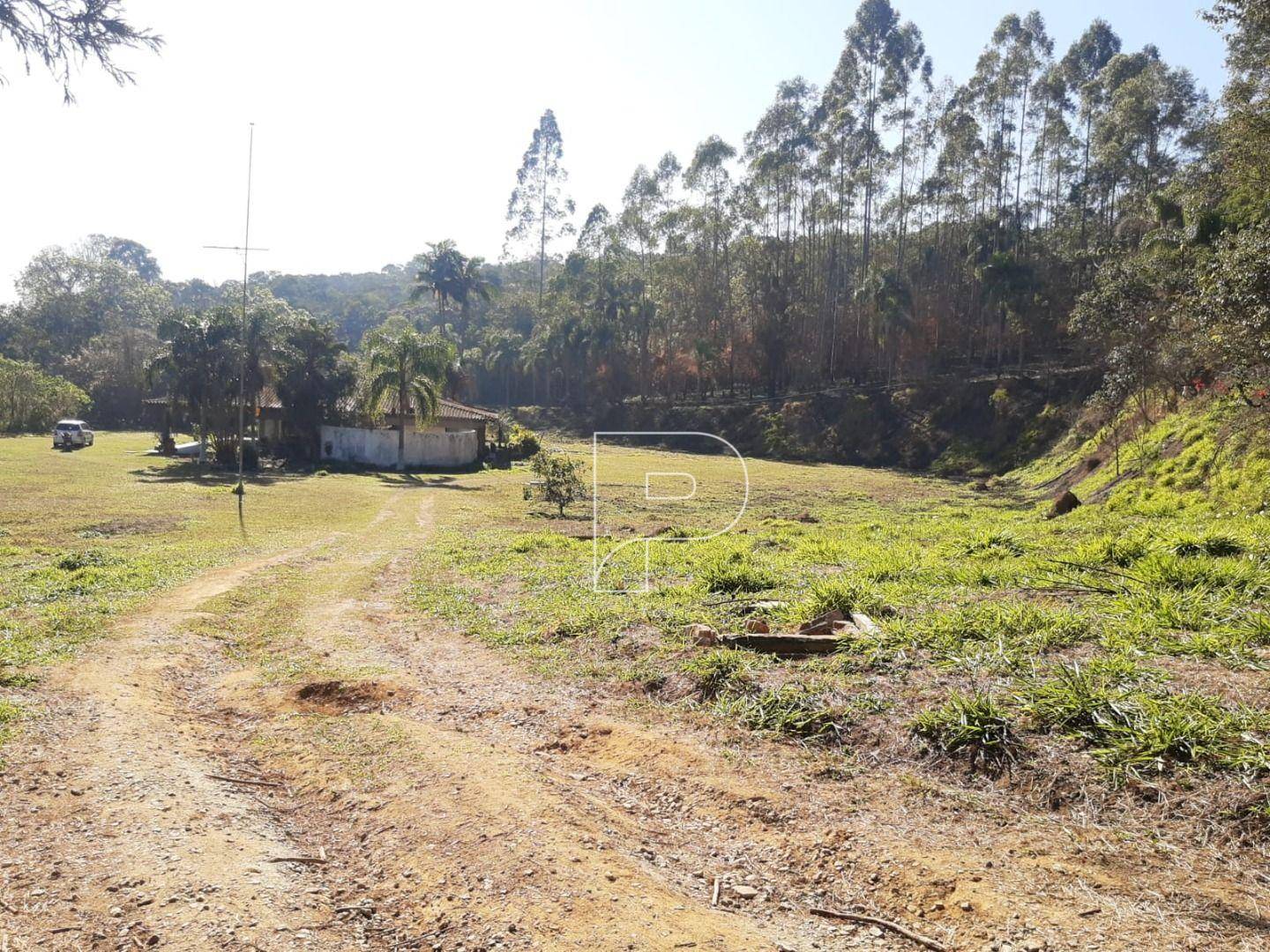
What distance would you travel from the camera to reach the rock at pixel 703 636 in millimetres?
7734

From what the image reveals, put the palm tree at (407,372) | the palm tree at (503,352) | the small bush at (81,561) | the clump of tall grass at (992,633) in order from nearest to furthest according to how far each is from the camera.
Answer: the clump of tall grass at (992,633) < the small bush at (81,561) < the palm tree at (407,372) < the palm tree at (503,352)

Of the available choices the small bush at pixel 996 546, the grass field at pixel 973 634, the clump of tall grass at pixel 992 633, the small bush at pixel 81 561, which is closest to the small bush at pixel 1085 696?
the grass field at pixel 973 634

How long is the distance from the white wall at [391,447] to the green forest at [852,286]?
2257 mm

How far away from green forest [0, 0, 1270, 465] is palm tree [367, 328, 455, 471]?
1234 millimetres

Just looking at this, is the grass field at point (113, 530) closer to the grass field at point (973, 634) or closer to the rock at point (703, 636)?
the grass field at point (973, 634)

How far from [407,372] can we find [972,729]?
34885 mm

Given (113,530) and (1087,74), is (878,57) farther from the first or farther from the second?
(113,530)

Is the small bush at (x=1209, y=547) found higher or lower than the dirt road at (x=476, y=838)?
higher

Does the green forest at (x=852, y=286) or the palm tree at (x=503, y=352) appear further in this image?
the palm tree at (x=503, y=352)

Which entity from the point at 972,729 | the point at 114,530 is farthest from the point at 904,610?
the point at 114,530

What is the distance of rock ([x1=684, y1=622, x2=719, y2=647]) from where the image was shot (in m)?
7.73

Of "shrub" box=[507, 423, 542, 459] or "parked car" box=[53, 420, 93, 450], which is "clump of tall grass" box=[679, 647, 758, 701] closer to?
"shrub" box=[507, 423, 542, 459]

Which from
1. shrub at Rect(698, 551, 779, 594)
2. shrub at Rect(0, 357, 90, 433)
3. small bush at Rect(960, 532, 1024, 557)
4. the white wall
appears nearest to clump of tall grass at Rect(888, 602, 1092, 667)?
shrub at Rect(698, 551, 779, 594)

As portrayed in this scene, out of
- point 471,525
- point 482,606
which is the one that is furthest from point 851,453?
point 482,606
